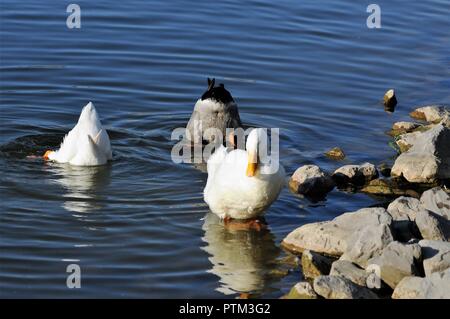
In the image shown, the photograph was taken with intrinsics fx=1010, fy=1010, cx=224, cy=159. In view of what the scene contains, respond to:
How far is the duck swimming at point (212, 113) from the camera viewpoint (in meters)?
13.3

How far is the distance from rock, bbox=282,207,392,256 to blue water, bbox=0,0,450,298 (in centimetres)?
23

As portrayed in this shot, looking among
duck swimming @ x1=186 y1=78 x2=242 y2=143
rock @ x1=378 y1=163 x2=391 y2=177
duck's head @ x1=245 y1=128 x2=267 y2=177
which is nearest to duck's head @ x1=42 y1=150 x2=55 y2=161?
duck swimming @ x1=186 y1=78 x2=242 y2=143

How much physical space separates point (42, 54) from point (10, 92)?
1644mm

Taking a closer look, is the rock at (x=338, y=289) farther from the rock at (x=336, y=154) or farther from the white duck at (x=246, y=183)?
the rock at (x=336, y=154)

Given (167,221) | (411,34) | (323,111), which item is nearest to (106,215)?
(167,221)

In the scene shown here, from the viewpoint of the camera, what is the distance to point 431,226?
959 cm

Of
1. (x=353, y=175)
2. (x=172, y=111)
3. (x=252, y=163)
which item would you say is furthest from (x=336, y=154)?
(x=252, y=163)

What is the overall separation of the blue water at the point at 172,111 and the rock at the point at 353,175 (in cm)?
33

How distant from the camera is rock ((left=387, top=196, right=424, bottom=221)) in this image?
398 inches

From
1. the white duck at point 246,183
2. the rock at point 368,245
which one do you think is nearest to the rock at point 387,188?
the white duck at point 246,183

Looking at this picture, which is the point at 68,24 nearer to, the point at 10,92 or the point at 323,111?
the point at 10,92

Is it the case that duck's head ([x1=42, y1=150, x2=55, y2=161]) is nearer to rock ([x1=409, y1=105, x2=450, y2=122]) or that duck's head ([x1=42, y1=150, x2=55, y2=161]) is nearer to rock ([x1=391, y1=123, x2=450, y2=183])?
rock ([x1=391, y1=123, x2=450, y2=183])

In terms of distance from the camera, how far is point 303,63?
52.9 ft
